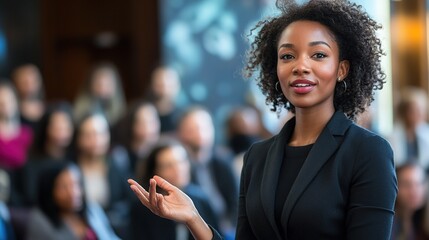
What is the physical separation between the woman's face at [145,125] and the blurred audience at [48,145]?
0.45 metres

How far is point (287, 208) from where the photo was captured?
6.00 ft

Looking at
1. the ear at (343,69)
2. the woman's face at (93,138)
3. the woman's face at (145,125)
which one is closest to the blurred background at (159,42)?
the woman's face at (145,125)

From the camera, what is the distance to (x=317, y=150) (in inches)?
73.7

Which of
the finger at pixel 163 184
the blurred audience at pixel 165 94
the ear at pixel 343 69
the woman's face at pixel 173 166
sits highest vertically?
the ear at pixel 343 69

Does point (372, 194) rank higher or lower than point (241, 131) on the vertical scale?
higher

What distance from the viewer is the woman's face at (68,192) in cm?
474

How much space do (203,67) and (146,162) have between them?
13.1 feet

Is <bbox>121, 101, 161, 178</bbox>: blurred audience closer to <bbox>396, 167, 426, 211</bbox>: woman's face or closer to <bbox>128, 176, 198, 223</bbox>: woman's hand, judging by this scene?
<bbox>396, 167, 426, 211</bbox>: woman's face

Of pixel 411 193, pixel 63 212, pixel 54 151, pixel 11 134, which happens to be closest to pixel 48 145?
pixel 54 151

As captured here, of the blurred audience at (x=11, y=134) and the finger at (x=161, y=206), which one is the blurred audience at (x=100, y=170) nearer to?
the blurred audience at (x=11, y=134)

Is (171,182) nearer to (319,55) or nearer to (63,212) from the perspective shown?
(63,212)

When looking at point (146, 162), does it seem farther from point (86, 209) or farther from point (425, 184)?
point (425, 184)

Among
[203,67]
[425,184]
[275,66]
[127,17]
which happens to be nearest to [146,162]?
[425,184]

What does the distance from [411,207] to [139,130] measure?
7.02ft
